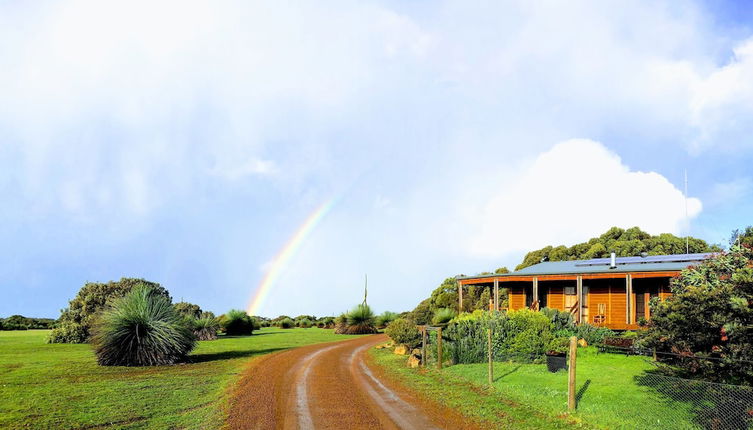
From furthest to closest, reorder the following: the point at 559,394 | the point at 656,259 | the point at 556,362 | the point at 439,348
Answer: the point at 656,259, the point at 439,348, the point at 556,362, the point at 559,394

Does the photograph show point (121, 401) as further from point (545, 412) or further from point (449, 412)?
point (545, 412)

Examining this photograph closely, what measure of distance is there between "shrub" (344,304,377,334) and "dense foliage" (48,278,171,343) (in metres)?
17.2

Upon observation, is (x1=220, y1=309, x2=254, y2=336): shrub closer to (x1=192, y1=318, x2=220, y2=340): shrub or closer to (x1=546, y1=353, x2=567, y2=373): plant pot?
(x1=192, y1=318, x2=220, y2=340): shrub

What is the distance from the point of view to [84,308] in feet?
110

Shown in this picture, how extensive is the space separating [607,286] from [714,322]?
22525mm

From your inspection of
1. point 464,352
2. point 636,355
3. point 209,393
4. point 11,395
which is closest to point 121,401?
point 209,393

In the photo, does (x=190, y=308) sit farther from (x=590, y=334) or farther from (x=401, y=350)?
(x=590, y=334)

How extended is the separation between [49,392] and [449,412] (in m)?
10.5

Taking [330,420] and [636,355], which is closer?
[330,420]

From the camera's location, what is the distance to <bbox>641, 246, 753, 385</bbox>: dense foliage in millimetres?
9266

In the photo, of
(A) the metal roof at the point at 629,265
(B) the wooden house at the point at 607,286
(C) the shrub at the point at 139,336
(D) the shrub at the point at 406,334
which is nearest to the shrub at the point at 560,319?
(B) the wooden house at the point at 607,286

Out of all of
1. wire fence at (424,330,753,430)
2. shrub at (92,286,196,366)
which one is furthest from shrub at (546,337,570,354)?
shrub at (92,286,196,366)

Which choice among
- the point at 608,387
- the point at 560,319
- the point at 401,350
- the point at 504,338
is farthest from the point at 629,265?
the point at 608,387

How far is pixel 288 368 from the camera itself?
1838 cm
